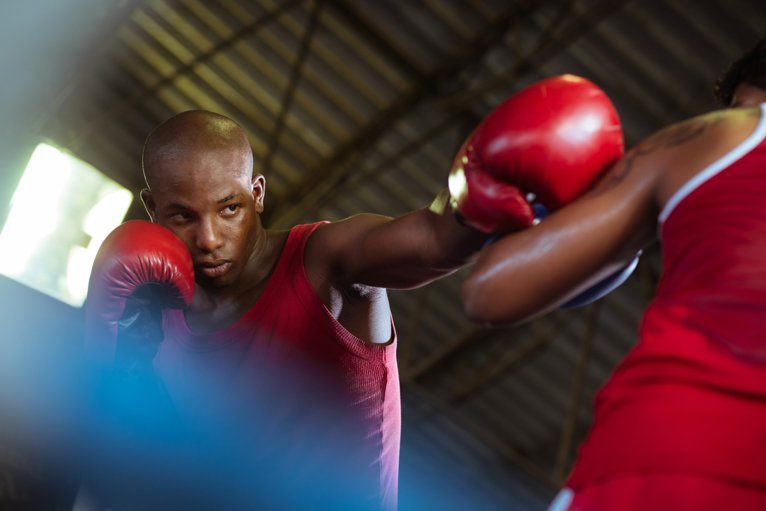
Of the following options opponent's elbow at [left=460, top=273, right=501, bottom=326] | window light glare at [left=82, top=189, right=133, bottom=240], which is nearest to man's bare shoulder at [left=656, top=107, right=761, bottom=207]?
opponent's elbow at [left=460, top=273, right=501, bottom=326]

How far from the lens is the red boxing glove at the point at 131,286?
5.47 feet

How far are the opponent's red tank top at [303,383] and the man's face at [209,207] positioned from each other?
0.44 ft

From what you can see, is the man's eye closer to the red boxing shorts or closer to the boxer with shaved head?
the boxer with shaved head

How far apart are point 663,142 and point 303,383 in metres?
1.07

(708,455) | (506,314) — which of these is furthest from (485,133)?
(708,455)

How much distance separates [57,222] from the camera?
252 inches

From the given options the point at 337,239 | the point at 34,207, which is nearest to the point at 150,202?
the point at 337,239

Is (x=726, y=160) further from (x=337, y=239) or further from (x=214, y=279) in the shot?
(x=214, y=279)

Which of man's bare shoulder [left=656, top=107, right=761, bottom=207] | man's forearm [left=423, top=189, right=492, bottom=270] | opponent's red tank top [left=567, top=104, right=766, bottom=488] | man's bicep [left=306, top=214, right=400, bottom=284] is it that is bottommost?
opponent's red tank top [left=567, top=104, right=766, bottom=488]

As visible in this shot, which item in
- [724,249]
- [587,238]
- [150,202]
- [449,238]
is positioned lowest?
[724,249]

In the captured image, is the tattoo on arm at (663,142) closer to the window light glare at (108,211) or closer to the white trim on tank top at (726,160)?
the white trim on tank top at (726,160)

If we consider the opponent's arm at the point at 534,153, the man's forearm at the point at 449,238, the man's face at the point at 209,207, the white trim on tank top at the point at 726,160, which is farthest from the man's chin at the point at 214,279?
the white trim on tank top at the point at 726,160

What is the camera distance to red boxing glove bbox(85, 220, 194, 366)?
1668mm

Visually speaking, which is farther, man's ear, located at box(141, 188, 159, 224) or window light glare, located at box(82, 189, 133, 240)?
→ window light glare, located at box(82, 189, 133, 240)
